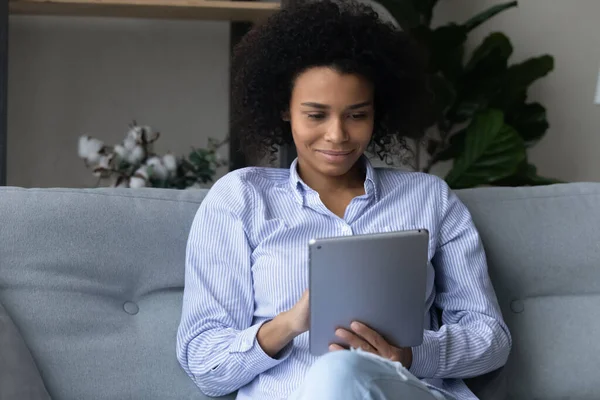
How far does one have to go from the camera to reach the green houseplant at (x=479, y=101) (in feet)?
9.35

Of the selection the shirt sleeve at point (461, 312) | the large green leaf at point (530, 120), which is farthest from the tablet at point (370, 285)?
the large green leaf at point (530, 120)

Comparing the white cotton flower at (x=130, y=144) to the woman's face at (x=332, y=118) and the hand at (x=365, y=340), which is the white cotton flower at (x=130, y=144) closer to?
the woman's face at (x=332, y=118)

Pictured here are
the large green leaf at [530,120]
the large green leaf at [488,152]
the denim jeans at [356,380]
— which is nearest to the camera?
the denim jeans at [356,380]

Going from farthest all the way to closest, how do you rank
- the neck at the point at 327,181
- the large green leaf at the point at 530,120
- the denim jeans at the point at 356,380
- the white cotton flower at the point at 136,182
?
1. the large green leaf at the point at 530,120
2. the white cotton flower at the point at 136,182
3. the neck at the point at 327,181
4. the denim jeans at the point at 356,380

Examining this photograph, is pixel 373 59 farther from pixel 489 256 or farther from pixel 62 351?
pixel 62 351

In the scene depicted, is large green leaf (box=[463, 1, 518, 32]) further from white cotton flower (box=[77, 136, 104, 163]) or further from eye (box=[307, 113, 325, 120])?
eye (box=[307, 113, 325, 120])

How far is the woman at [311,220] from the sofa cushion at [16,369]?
0.76 feet

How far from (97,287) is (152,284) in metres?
0.10

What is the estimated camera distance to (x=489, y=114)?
9.41 ft

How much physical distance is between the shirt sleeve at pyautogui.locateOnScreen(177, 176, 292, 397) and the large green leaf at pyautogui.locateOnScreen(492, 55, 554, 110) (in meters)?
1.76

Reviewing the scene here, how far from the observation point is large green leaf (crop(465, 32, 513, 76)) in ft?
9.78

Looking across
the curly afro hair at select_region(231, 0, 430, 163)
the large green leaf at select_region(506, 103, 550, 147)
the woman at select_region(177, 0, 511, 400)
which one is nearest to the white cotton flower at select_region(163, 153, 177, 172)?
the curly afro hair at select_region(231, 0, 430, 163)

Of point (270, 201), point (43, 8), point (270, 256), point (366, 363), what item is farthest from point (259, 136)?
point (43, 8)

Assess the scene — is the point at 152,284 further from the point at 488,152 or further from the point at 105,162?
the point at 488,152
